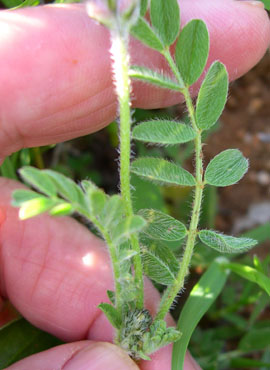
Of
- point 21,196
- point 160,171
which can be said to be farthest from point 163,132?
point 21,196

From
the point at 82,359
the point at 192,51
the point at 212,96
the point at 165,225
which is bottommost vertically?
the point at 82,359

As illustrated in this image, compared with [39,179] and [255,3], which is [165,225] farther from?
[255,3]

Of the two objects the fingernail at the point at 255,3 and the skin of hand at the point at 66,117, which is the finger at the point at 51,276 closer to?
the skin of hand at the point at 66,117

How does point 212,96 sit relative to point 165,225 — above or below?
above

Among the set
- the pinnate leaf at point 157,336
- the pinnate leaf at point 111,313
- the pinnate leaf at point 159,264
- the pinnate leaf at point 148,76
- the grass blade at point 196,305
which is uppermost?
the pinnate leaf at point 148,76

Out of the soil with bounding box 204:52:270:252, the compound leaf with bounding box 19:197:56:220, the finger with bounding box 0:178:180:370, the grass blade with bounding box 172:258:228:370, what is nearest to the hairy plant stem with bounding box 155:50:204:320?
the grass blade with bounding box 172:258:228:370

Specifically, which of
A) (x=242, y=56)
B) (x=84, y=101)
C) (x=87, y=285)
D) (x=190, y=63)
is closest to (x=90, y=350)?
(x=87, y=285)

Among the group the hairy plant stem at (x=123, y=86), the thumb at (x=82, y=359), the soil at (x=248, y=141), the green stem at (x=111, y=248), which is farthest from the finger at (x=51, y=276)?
the soil at (x=248, y=141)
